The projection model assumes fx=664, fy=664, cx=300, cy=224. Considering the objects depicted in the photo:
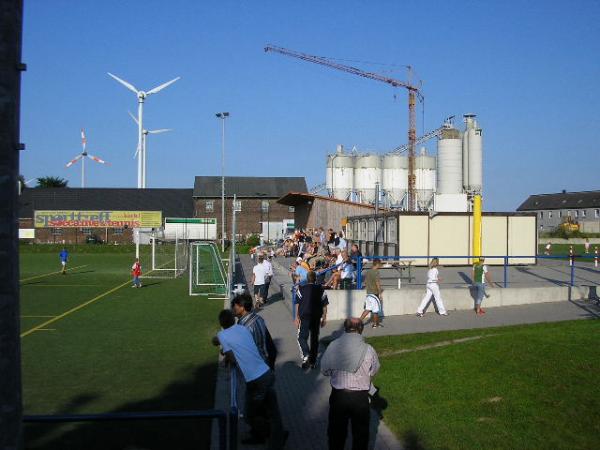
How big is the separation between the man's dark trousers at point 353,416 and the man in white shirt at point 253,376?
76cm

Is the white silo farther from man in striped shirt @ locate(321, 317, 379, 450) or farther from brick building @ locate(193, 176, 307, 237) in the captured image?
man in striped shirt @ locate(321, 317, 379, 450)

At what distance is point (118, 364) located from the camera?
471 inches

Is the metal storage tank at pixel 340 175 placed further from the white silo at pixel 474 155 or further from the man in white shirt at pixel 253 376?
the man in white shirt at pixel 253 376

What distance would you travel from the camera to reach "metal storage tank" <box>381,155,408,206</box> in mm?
62781

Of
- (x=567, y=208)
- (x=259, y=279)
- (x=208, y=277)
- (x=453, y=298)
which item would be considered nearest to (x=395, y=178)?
(x=208, y=277)

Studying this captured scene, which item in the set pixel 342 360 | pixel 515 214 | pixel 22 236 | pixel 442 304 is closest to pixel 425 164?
pixel 515 214

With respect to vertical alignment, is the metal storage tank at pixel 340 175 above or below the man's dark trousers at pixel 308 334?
above

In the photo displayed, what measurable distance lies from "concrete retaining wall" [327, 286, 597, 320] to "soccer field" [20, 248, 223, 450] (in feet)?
11.3

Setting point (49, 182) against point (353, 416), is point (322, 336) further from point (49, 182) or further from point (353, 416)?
point (49, 182)

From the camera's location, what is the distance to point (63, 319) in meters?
18.0

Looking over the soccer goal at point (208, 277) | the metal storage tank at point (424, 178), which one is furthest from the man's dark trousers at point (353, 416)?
the metal storage tank at point (424, 178)

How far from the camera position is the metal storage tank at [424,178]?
6145 cm

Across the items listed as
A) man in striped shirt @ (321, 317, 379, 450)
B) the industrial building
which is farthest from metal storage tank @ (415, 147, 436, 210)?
man in striped shirt @ (321, 317, 379, 450)

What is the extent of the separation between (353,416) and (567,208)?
124 metres
